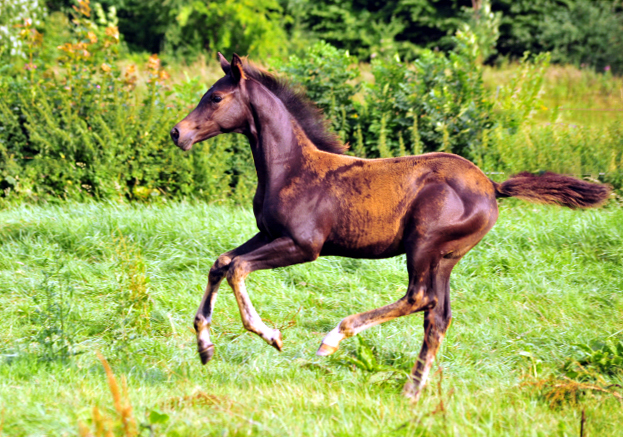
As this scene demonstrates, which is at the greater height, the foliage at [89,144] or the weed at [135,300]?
the foliage at [89,144]

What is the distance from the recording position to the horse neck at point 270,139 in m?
3.93

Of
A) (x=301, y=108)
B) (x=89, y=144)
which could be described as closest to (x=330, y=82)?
(x=89, y=144)

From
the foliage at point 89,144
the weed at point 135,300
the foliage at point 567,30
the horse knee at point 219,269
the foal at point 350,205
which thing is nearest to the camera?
the foal at point 350,205

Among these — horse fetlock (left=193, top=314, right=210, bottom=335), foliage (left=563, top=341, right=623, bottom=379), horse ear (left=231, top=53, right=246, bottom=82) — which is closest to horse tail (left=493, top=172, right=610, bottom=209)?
foliage (left=563, top=341, right=623, bottom=379)

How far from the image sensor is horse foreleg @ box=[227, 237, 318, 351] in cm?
361

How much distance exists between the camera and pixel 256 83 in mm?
3986

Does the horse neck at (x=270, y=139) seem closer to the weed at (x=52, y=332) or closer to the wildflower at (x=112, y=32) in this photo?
the weed at (x=52, y=332)

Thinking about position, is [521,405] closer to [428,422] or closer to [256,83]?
[428,422]

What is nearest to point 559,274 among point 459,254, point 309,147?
point 459,254

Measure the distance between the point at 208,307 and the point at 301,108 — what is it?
4.74ft

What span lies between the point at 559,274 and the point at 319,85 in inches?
169

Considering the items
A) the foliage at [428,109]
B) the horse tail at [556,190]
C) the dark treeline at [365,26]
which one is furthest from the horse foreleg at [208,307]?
the dark treeline at [365,26]

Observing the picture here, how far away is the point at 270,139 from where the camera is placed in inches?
156

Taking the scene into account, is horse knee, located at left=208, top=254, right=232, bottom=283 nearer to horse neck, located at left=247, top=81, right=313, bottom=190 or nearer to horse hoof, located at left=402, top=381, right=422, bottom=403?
horse neck, located at left=247, top=81, right=313, bottom=190
